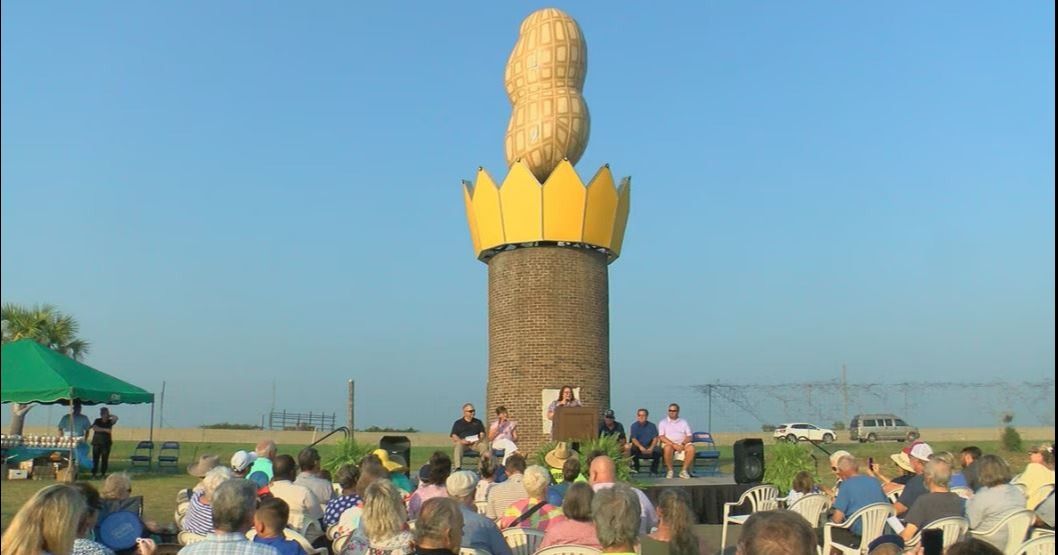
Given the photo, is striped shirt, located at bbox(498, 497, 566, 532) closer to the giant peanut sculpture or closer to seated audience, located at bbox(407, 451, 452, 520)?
seated audience, located at bbox(407, 451, 452, 520)

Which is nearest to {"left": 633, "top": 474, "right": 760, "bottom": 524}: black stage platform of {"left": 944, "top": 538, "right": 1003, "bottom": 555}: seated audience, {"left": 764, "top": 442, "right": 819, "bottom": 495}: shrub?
{"left": 764, "top": 442, "right": 819, "bottom": 495}: shrub

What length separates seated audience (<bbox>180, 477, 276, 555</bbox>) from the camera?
12.7 feet

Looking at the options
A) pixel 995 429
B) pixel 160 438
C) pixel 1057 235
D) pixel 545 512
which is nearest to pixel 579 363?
pixel 545 512

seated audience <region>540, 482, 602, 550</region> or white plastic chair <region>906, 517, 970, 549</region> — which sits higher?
seated audience <region>540, 482, 602, 550</region>

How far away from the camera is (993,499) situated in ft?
18.9

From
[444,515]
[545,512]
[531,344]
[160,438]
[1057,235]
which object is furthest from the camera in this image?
[160,438]

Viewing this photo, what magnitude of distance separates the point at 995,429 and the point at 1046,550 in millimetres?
38186

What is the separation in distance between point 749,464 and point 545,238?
6.83 metres

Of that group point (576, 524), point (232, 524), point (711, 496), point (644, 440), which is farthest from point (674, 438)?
point (232, 524)

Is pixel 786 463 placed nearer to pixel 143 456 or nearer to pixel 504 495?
pixel 504 495

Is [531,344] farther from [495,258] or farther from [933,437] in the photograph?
[933,437]

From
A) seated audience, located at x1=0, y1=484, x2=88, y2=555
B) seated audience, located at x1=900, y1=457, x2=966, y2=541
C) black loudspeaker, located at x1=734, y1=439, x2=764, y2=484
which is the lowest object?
black loudspeaker, located at x1=734, y1=439, x2=764, y2=484

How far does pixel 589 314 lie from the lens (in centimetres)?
1767

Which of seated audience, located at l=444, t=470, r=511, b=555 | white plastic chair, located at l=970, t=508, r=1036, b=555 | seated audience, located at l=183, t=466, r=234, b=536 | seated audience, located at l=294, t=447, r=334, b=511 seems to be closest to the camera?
seated audience, located at l=444, t=470, r=511, b=555
